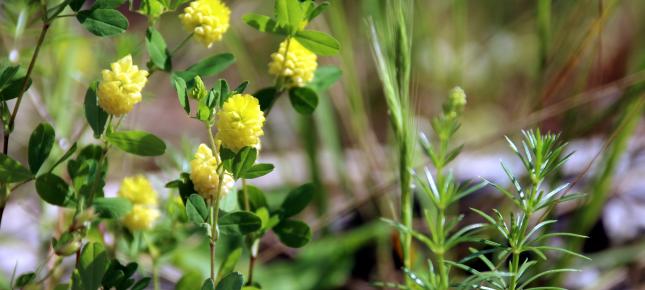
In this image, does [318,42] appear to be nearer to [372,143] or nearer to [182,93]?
[182,93]

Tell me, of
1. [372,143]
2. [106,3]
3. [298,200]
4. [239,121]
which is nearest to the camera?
[239,121]

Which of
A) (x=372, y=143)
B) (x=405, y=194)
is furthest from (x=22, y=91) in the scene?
(x=372, y=143)

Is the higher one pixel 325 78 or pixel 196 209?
pixel 325 78

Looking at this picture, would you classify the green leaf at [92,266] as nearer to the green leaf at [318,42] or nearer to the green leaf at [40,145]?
the green leaf at [40,145]

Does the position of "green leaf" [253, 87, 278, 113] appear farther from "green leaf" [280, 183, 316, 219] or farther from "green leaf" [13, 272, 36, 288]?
"green leaf" [13, 272, 36, 288]

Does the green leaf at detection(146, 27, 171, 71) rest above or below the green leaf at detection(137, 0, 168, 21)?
below

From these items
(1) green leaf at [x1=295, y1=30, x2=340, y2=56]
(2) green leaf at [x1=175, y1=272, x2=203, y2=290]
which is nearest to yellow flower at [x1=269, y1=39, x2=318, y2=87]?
(1) green leaf at [x1=295, y1=30, x2=340, y2=56]

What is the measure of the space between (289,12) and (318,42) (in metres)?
0.04

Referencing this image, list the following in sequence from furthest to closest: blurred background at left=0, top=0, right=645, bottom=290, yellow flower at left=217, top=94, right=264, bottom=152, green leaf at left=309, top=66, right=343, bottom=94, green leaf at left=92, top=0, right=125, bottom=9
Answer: blurred background at left=0, top=0, right=645, bottom=290
green leaf at left=309, top=66, right=343, bottom=94
green leaf at left=92, top=0, right=125, bottom=9
yellow flower at left=217, top=94, right=264, bottom=152

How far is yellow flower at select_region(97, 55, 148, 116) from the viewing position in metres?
0.58

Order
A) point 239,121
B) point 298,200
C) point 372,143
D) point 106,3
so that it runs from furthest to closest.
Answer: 1. point 372,143
2. point 298,200
3. point 106,3
4. point 239,121

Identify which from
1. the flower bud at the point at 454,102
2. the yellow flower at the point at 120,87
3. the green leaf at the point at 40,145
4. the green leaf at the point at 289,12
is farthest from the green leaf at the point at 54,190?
the flower bud at the point at 454,102

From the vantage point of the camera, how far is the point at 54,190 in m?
0.68

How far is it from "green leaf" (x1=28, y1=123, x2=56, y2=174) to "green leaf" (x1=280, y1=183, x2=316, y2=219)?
231 millimetres
